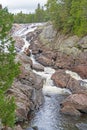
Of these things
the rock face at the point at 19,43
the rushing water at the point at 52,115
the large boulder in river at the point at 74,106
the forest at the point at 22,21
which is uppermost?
the forest at the point at 22,21

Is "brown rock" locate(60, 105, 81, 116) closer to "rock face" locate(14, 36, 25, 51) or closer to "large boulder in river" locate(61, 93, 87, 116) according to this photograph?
"large boulder in river" locate(61, 93, 87, 116)

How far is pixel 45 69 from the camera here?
195 ft

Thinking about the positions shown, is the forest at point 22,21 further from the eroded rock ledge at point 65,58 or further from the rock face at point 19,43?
the rock face at point 19,43

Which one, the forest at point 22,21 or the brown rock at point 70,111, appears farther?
the brown rock at point 70,111

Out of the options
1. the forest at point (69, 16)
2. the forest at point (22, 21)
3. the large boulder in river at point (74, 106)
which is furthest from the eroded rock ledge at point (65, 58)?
the forest at point (22, 21)

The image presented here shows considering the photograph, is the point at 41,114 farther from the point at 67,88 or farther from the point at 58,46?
the point at 58,46

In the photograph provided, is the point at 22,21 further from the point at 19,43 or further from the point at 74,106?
the point at 74,106

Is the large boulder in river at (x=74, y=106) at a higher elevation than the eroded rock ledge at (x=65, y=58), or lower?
lower

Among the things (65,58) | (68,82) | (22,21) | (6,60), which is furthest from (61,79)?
(22,21)

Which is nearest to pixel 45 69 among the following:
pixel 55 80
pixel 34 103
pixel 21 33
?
pixel 55 80

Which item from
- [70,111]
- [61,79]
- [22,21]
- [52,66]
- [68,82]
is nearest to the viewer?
[70,111]

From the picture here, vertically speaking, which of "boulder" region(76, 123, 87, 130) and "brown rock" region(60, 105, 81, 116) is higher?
"brown rock" region(60, 105, 81, 116)

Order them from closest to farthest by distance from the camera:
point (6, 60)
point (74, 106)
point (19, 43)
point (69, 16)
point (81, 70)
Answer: point (6, 60), point (74, 106), point (81, 70), point (69, 16), point (19, 43)

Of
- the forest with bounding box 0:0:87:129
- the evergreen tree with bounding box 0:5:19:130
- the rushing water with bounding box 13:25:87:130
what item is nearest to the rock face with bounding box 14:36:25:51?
the forest with bounding box 0:0:87:129
